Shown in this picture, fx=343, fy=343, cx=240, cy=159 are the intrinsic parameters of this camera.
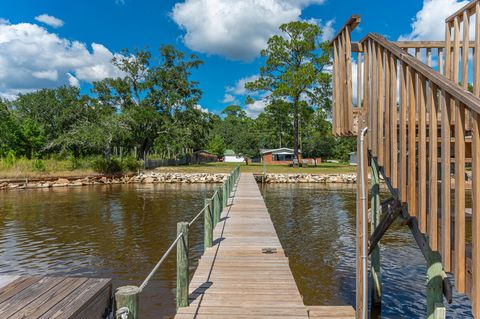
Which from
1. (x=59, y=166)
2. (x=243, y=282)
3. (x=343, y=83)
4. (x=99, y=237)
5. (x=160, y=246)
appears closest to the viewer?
(x=343, y=83)

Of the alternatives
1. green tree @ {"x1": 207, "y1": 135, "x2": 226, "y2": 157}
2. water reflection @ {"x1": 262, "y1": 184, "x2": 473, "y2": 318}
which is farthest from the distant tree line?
green tree @ {"x1": 207, "y1": 135, "x2": 226, "y2": 157}

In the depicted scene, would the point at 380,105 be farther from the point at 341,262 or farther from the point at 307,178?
the point at 307,178

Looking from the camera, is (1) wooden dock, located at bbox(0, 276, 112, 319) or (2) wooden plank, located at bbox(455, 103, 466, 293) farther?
(2) wooden plank, located at bbox(455, 103, 466, 293)

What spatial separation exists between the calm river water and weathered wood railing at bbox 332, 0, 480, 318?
388 centimetres

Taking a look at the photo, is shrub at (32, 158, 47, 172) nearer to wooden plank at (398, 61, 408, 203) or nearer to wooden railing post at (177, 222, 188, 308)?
wooden railing post at (177, 222, 188, 308)

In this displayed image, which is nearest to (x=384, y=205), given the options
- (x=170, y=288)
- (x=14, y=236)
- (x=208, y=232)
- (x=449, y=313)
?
(x=449, y=313)

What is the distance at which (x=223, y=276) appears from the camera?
223 inches

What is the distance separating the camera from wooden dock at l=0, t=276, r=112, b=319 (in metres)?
1.84

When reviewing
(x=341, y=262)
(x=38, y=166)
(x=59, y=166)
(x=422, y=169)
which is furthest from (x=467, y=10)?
(x=59, y=166)

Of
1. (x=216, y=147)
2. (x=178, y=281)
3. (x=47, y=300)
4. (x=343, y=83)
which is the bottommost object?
(x=178, y=281)

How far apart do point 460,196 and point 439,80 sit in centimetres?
99

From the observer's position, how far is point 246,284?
530cm

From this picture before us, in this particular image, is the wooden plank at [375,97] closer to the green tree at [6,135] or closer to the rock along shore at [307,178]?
the rock along shore at [307,178]

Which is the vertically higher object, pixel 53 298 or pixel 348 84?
pixel 348 84
